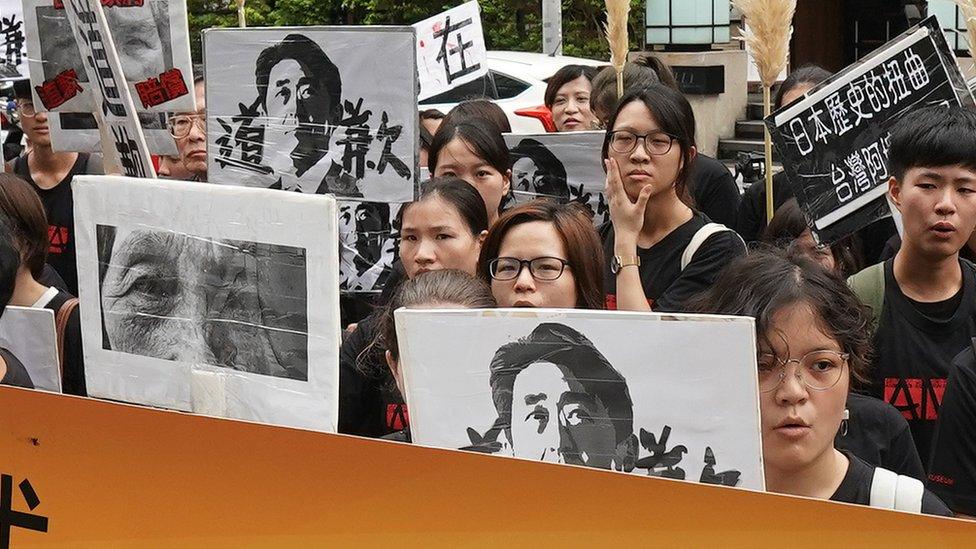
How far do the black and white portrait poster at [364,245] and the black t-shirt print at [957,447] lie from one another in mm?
2363

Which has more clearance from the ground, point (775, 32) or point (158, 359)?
point (775, 32)

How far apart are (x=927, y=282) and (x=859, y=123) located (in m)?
0.89

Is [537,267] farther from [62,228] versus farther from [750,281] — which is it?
[62,228]

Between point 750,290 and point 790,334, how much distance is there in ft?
0.46

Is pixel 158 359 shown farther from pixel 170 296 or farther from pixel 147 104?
pixel 147 104

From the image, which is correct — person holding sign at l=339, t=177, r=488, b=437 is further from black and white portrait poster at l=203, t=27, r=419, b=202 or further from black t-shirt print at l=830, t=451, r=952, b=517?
black t-shirt print at l=830, t=451, r=952, b=517

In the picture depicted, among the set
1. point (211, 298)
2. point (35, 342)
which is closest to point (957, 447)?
point (211, 298)

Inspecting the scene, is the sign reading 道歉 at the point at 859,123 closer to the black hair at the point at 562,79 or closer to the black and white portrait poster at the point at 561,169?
the black and white portrait poster at the point at 561,169

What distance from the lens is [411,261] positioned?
13.3 ft

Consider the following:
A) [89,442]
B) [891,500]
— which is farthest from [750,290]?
[89,442]

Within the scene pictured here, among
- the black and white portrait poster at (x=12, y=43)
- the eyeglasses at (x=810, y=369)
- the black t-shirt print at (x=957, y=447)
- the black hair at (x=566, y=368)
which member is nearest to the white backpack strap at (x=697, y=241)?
the black t-shirt print at (x=957, y=447)

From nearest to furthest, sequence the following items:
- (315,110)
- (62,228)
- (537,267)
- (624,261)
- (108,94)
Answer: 1. (537,267)
2. (624,261)
3. (315,110)
4. (108,94)
5. (62,228)

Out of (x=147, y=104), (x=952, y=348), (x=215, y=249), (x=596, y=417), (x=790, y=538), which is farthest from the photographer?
(x=147, y=104)

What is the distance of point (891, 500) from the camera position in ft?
8.22
